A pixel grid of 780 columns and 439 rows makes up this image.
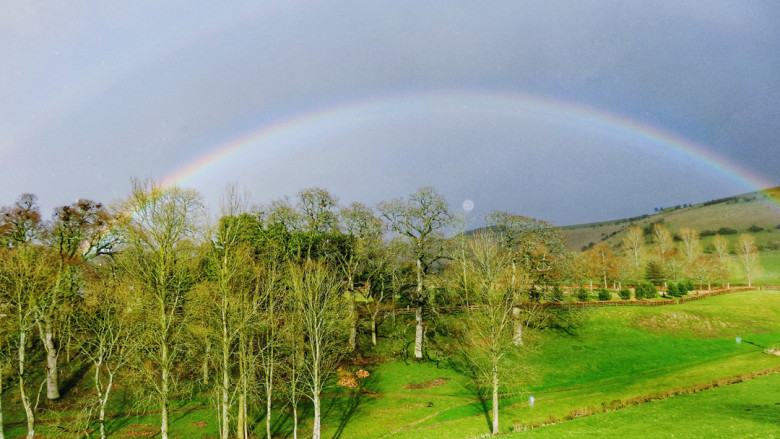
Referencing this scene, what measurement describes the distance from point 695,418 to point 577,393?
545 inches

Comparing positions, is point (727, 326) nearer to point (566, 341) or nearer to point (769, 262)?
point (566, 341)

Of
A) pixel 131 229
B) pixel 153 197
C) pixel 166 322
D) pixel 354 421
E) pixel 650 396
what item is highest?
pixel 153 197

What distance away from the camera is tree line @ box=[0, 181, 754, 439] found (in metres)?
27.0

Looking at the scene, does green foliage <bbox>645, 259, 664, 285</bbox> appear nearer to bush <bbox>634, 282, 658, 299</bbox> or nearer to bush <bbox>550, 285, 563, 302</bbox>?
bush <bbox>634, 282, 658, 299</bbox>

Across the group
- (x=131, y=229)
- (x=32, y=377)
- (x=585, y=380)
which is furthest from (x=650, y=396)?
(x=32, y=377)

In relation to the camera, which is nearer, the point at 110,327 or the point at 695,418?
the point at 695,418

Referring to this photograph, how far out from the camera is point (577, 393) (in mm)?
37406

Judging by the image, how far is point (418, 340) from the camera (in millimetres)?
50750

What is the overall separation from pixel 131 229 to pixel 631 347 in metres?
58.9

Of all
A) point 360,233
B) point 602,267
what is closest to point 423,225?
point 360,233

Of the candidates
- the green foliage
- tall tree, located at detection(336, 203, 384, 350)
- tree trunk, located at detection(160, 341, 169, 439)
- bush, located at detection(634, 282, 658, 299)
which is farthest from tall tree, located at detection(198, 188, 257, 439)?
the green foliage

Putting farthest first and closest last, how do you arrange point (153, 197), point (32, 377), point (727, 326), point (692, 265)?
point (692, 265)
point (727, 326)
point (32, 377)
point (153, 197)

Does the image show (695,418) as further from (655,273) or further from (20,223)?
(655,273)

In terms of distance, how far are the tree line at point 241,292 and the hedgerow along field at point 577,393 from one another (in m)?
2.04
